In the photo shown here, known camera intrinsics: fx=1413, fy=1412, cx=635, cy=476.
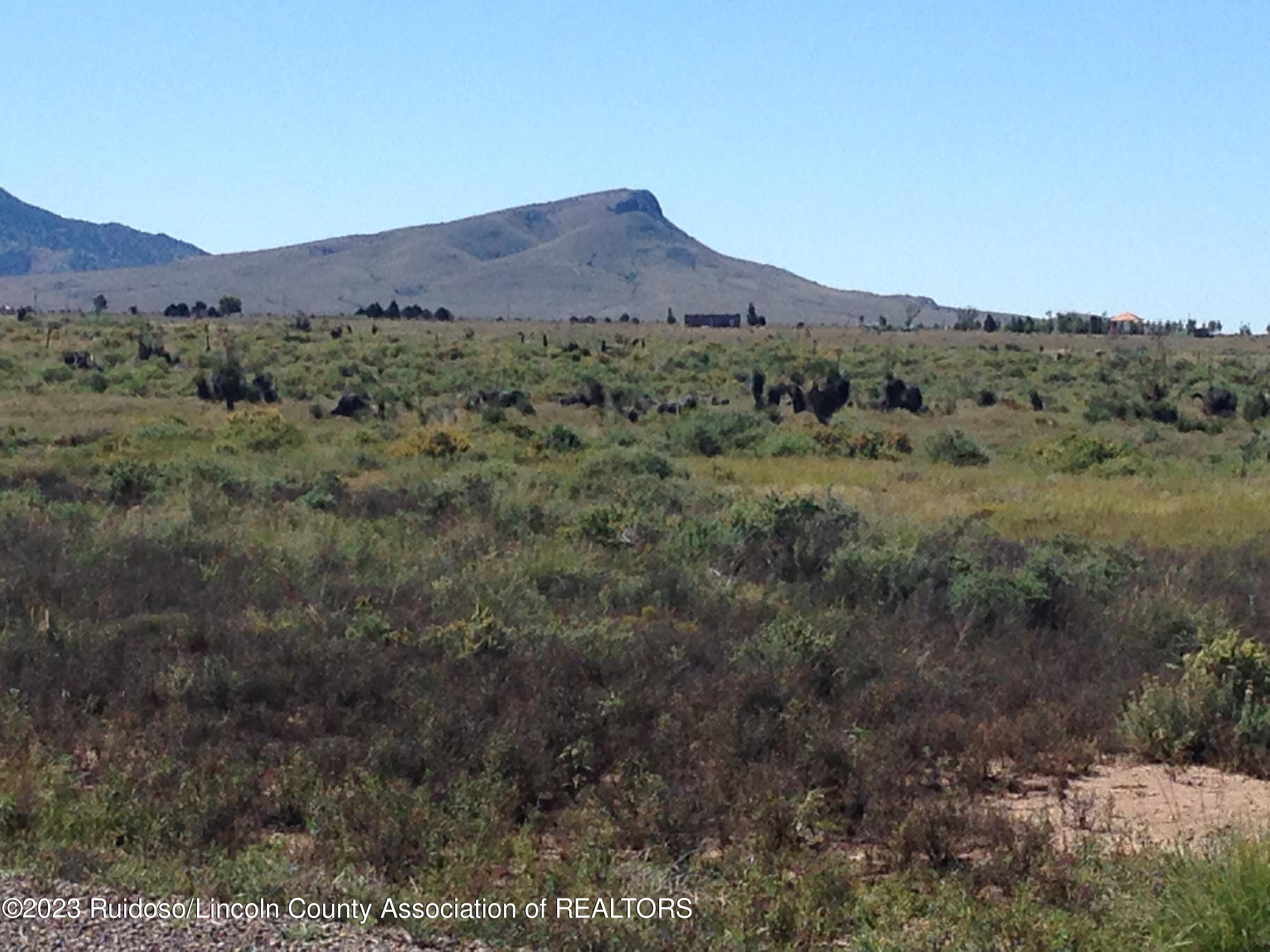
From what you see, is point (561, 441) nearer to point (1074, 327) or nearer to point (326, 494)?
point (326, 494)

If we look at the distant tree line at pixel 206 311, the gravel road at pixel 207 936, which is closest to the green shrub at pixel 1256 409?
the gravel road at pixel 207 936

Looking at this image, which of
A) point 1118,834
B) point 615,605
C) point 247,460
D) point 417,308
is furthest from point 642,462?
point 417,308

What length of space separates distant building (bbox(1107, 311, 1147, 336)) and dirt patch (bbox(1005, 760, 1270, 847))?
84.9 metres

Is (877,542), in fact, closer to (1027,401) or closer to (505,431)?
(505,431)

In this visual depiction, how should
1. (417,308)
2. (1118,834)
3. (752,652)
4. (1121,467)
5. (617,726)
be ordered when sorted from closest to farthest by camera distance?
(1118,834), (617,726), (752,652), (1121,467), (417,308)

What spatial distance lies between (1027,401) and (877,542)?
2891 centimetres

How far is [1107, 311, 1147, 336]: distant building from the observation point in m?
93.5

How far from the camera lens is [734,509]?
17.0 metres

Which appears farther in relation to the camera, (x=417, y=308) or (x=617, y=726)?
(x=417, y=308)

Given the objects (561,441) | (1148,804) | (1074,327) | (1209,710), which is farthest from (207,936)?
(1074,327)

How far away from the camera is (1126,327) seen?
101 meters

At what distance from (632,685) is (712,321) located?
10012 cm

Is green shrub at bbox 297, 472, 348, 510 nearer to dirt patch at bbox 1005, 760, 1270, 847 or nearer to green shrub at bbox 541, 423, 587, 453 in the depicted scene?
green shrub at bbox 541, 423, 587, 453

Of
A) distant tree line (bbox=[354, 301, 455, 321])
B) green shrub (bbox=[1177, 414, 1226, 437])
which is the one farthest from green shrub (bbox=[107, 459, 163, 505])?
distant tree line (bbox=[354, 301, 455, 321])
